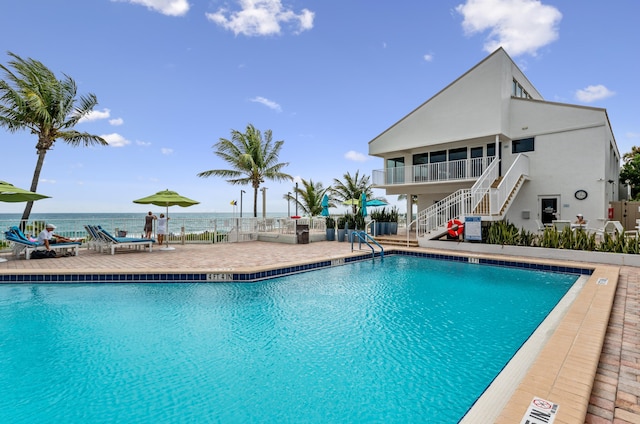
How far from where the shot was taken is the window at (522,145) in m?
14.6

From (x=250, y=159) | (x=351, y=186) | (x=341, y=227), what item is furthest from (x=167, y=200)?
(x=351, y=186)

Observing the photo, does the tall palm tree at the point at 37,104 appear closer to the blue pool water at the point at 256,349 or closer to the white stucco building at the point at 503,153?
the blue pool water at the point at 256,349

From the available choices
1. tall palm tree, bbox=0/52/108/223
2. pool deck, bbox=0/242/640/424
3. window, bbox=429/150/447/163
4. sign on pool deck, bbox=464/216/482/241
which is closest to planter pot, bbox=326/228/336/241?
sign on pool deck, bbox=464/216/482/241

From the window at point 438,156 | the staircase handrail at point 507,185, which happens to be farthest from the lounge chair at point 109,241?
the window at point 438,156

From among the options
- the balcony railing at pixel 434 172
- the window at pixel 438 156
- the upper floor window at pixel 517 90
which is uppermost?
the upper floor window at pixel 517 90

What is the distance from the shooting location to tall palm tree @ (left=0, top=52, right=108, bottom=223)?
1304 cm

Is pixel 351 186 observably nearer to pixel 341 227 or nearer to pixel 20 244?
pixel 341 227

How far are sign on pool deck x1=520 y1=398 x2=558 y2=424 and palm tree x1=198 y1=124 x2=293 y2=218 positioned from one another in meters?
20.4

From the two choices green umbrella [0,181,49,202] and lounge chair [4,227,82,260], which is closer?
green umbrella [0,181,49,202]

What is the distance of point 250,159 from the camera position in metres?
21.1

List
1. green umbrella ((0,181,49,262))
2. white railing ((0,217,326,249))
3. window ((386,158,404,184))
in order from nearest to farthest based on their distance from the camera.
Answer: green umbrella ((0,181,49,262)) < white railing ((0,217,326,249)) < window ((386,158,404,184))

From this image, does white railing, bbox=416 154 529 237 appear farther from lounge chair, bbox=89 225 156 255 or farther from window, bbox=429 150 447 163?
lounge chair, bbox=89 225 156 255

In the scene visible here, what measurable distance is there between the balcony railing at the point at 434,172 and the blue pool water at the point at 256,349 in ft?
29.9

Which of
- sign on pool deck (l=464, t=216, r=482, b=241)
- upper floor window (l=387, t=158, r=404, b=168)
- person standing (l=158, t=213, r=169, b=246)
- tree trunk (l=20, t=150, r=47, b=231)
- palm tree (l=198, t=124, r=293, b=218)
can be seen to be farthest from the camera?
palm tree (l=198, t=124, r=293, b=218)
